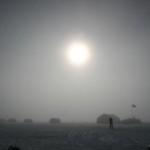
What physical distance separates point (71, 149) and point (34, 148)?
9.56m

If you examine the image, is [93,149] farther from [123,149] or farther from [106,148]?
[123,149]

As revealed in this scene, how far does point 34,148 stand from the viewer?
61.1 m

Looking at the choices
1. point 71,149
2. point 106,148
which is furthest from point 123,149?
point 71,149

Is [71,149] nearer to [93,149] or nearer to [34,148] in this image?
[93,149]

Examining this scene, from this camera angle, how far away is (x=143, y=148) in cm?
6116

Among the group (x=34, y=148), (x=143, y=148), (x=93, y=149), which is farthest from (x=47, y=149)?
(x=143, y=148)

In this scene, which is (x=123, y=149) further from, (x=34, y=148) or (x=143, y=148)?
(x=34, y=148)

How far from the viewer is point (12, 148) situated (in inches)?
1903

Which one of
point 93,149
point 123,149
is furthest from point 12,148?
point 123,149

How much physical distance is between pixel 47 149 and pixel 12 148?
1370 cm

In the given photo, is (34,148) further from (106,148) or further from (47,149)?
(106,148)

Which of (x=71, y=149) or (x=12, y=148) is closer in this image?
(x=12, y=148)

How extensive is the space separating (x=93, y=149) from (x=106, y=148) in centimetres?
370

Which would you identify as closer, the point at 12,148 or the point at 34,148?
the point at 12,148
